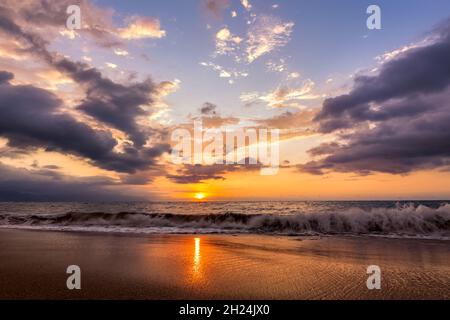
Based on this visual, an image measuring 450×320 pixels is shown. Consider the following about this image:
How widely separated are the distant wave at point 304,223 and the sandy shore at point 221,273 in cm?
756

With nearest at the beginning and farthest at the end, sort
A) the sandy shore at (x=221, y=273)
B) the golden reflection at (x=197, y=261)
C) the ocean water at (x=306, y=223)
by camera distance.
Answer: the sandy shore at (x=221, y=273) → the golden reflection at (x=197, y=261) → the ocean water at (x=306, y=223)

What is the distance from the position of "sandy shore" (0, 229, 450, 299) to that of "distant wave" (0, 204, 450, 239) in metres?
7.56

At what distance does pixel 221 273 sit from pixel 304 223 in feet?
44.9

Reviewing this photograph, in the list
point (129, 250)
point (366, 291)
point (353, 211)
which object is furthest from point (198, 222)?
point (366, 291)

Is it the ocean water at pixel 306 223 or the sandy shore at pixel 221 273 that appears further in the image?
the ocean water at pixel 306 223

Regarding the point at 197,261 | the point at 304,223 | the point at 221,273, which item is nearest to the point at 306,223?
the point at 304,223

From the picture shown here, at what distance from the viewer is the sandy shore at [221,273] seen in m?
5.33

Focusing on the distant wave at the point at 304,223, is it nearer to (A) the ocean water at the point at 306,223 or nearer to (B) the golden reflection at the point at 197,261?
(A) the ocean water at the point at 306,223

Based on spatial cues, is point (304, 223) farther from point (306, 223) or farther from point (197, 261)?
point (197, 261)

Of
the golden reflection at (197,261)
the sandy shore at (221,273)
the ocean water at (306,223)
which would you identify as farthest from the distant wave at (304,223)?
the golden reflection at (197,261)

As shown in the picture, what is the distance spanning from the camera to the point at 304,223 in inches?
760

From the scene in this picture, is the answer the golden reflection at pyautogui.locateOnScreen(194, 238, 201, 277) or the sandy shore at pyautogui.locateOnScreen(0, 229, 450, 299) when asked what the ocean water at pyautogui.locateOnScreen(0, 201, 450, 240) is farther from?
the golden reflection at pyautogui.locateOnScreen(194, 238, 201, 277)
